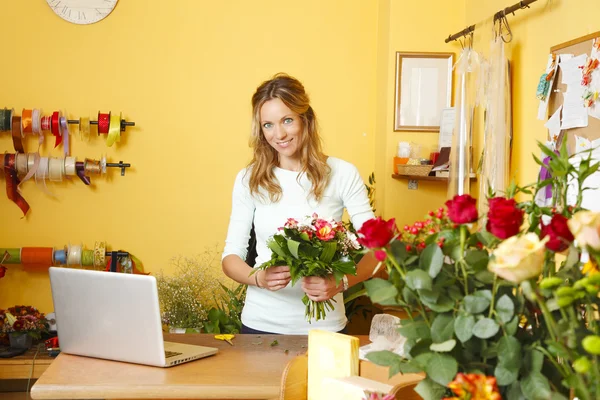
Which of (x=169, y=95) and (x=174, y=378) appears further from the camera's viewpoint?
(x=169, y=95)

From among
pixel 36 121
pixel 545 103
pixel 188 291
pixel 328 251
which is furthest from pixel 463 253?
pixel 36 121

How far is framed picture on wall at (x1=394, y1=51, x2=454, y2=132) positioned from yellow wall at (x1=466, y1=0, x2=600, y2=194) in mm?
609

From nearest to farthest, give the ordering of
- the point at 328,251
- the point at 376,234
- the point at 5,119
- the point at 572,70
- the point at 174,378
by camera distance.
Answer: the point at 376,234, the point at 174,378, the point at 328,251, the point at 572,70, the point at 5,119

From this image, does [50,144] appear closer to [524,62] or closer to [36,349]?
[36,349]

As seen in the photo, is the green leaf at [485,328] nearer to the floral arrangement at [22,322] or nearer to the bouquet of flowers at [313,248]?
the bouquet of flowers at [313,248]

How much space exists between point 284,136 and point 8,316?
91.4 inches

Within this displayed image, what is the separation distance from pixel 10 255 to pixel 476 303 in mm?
3820

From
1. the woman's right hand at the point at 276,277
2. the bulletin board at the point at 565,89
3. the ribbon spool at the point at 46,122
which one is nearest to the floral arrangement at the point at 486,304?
the woman's right hand at the point at 276,277

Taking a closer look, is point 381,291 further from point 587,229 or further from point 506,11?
point 506,11

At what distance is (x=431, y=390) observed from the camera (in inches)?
36.4

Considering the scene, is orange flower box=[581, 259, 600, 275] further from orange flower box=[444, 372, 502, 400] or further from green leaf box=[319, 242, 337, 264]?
green leaf box=[319, 242, 337, 264]

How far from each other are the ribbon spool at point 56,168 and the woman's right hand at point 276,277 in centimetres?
230

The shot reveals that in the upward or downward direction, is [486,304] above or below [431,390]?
above

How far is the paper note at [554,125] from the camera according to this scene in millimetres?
2869
